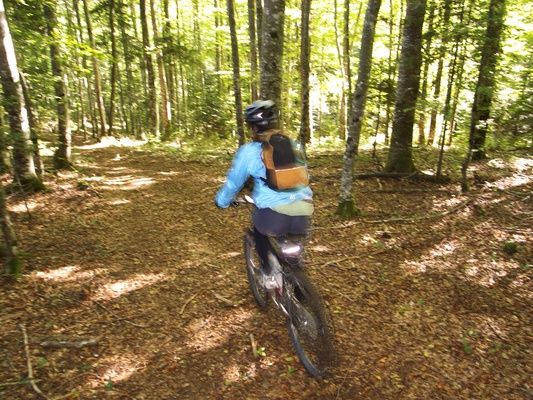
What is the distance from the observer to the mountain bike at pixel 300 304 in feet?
11.6

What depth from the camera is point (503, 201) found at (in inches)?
322

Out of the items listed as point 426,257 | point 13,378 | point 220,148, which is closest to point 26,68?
point 220,148

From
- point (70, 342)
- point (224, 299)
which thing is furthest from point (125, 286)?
point (224, 299)

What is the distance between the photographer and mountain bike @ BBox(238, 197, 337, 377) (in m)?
3.54

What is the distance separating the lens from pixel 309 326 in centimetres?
364

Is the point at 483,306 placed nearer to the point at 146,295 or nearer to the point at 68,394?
the point at 146,295

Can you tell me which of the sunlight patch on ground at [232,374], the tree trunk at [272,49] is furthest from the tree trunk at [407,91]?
the sunlight patch on ground at [232,374]

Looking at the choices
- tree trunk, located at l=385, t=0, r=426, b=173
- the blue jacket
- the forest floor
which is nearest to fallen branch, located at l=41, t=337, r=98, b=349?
the forest floor

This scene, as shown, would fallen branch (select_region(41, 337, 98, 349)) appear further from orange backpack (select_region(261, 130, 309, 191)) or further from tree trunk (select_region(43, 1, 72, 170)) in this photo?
tree trunk (select_region(43, 1, 72, 170))

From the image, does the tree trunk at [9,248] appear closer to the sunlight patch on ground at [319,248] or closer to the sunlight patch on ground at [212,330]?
the sunlight patch on ground at [212,330]

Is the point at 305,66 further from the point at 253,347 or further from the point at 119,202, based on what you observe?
the point at 253,347

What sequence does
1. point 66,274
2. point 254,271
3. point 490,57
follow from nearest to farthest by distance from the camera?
1. point 254,271
2. point 66,274
3. point 490,57

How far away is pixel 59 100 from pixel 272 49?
679 centimetres

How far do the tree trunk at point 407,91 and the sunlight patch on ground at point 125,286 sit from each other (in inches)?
292
